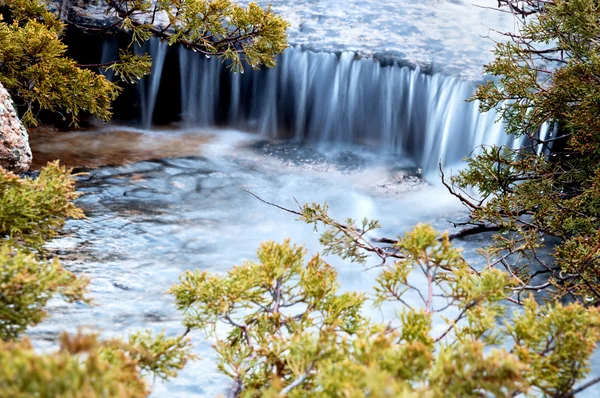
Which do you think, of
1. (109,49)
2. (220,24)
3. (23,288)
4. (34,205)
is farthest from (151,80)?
(23,288)

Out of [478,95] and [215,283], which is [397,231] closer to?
[478,95]

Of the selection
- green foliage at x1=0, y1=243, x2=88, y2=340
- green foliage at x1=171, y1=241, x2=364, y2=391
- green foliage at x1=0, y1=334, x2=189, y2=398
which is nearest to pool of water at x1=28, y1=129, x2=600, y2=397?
green foliage at x1=171, y1=241, x2=364, y2=391

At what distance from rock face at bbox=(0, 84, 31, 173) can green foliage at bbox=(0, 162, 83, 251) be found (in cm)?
252

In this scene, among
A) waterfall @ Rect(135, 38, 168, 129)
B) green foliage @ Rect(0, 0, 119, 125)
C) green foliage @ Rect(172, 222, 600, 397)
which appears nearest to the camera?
A: green foliage @ Rect(172, 222, 600, 397)

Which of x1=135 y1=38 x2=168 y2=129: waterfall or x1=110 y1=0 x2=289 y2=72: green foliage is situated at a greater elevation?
x1=110 y1=0 x2=289 y2=72: green foliage

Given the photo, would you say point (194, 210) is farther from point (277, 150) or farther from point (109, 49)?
point (109, 49)

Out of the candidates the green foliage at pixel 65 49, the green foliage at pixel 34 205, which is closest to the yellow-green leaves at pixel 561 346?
the green foliage at pixel 34 205

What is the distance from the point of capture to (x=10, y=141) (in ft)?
13.7

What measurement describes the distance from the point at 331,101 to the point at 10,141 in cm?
590

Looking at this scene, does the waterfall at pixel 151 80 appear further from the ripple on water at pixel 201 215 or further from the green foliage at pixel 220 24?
the green foliage at pixel 220 24

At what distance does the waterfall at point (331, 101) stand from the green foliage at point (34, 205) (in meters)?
7.14

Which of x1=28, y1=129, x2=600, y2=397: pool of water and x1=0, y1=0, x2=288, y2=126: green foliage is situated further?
x1=0, y1=0, x2=288, y2=126: green foliage

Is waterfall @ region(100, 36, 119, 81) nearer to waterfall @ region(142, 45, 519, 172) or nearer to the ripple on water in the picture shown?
waterfall @ region(142, 45, 519, 172)

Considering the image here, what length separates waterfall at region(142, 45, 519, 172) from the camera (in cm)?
874
